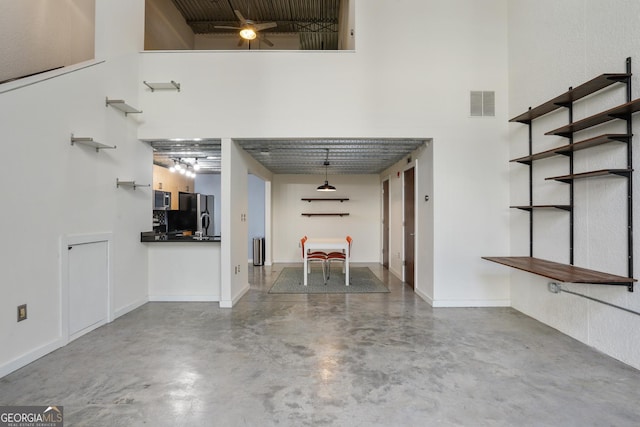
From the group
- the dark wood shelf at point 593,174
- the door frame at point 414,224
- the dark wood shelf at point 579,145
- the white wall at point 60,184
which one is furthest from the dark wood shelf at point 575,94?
the white wall at point 60,184

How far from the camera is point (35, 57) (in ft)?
11.9

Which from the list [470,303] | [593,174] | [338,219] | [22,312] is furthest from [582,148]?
[338,219]

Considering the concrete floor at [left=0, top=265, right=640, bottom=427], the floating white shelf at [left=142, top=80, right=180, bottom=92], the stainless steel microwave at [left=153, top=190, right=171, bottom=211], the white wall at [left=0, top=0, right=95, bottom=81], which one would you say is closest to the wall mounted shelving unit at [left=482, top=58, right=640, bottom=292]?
the concrete floor at [left=0, top=265, right=640, bottom=427]

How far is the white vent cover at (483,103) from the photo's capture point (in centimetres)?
400

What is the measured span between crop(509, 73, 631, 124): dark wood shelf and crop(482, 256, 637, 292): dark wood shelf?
1641 millimetres

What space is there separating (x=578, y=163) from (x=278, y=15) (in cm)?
665

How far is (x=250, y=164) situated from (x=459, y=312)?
4092 mm

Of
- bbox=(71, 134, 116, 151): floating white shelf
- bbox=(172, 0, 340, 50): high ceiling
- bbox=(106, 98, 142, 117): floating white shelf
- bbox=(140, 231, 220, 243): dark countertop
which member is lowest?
bbox=(140, 231, 220, 243): dark countertop

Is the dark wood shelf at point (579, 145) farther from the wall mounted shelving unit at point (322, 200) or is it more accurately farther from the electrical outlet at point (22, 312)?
the electrical outlet at point (22, 312)

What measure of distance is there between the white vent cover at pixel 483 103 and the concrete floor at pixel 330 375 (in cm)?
268

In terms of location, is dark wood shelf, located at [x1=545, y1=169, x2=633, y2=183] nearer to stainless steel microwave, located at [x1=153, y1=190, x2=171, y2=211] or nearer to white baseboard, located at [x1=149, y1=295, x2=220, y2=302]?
white baseboard, located at [x1=149, y1=295, x2=220, y2=302]

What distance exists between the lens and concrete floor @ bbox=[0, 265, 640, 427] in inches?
73.4

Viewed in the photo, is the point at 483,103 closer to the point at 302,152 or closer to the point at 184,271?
the point at 302,152

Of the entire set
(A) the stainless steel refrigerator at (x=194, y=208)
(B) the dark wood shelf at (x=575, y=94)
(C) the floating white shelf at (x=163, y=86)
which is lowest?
(A) the stainless steel refrigerator at (x=194, y=208)
